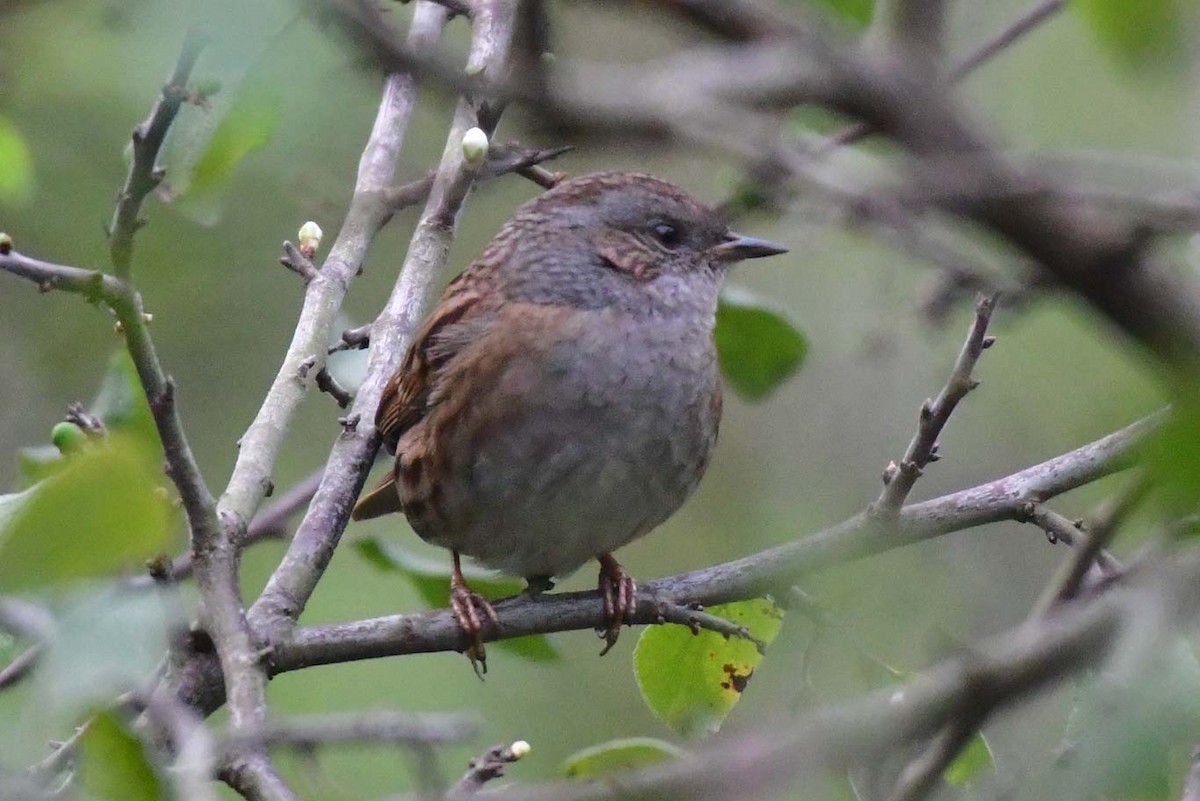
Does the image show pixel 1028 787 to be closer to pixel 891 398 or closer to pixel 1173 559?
pixel 1173 559

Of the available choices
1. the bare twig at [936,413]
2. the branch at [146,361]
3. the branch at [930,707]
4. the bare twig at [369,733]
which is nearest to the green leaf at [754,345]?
the bare twig at [936,413]

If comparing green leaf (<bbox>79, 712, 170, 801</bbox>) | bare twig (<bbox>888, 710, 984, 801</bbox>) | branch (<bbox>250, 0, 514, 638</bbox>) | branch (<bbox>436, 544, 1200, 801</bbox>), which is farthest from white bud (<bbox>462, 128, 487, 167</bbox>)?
branch (<bbox>436, 544, 1200, 801</bbox>)

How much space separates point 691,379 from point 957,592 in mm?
2289

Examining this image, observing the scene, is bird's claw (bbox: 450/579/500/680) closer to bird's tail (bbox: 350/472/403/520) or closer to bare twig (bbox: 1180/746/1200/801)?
bird's tail (bbox: 350/472/403/520)

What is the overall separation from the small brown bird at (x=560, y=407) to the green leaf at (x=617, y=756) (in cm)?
63

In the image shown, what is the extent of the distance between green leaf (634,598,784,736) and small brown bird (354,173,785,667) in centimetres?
26

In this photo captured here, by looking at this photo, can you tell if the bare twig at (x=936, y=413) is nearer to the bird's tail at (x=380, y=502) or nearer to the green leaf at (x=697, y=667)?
the green leaf at (x=697, y=667)

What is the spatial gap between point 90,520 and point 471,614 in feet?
6.69

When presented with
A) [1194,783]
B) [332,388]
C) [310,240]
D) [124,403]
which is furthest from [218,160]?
[1194,783]

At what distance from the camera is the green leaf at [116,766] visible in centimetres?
154

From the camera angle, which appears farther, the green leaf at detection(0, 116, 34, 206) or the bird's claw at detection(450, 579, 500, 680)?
the green leaf at detection(0, 116, 34, 206)

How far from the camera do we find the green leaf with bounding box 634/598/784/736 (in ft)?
10.3

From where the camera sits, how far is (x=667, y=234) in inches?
163

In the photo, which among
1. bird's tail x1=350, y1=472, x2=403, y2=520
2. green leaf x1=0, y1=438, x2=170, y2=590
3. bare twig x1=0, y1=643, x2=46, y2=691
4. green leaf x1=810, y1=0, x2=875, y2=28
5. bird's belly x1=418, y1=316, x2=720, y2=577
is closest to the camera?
green leaf x1=0, y1=438, x2=170, y2=590
